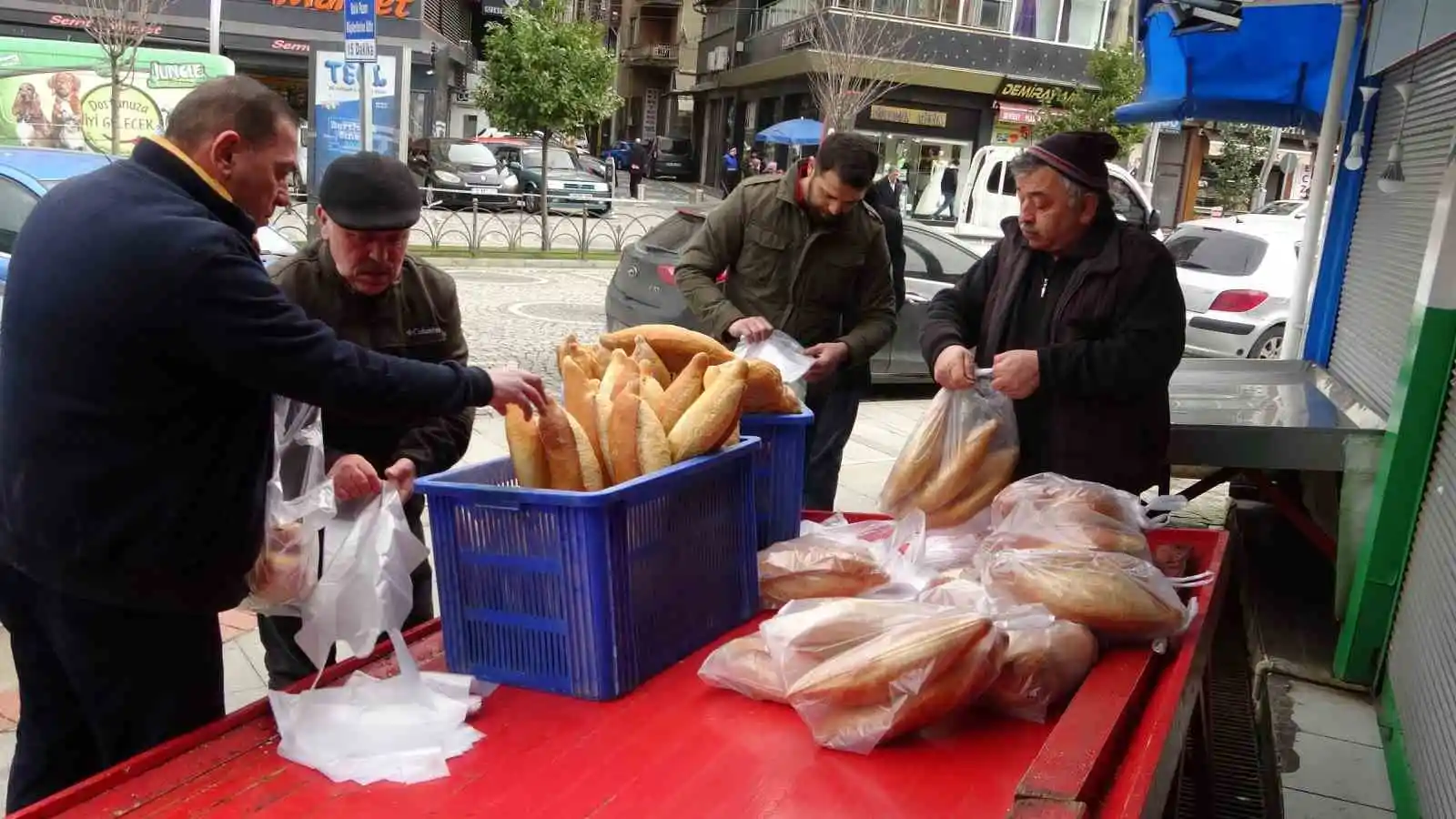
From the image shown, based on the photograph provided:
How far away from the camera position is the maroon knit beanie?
2.81 meters

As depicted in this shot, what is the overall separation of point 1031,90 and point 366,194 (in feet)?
97.0

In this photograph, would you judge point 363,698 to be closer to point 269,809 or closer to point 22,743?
point 269,809

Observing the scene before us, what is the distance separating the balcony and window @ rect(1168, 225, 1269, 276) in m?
43.4

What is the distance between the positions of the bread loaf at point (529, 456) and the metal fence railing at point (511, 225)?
1041 centimetres

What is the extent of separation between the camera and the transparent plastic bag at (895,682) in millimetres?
1668

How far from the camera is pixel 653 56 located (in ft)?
172

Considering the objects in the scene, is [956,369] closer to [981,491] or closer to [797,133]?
[981,491]

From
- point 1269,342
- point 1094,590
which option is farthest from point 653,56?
point 1094,590

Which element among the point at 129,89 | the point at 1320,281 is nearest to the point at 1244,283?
the point at 1320,281

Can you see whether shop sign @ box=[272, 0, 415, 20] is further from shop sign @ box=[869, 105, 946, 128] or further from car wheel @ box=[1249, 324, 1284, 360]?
car wheel @ box=[1249, 324, 1284, 360]

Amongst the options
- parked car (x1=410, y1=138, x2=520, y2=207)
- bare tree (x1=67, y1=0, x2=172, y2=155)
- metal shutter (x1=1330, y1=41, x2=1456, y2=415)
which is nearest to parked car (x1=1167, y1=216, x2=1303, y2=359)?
metal shutter (x1=1330, y1=41, x2=1456, y2=415)

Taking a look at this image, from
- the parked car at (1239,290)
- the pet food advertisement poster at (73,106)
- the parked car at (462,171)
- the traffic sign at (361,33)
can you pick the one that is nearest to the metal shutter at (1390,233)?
the parked car at (1239,290)

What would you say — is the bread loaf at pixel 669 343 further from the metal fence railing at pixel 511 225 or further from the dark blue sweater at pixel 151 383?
the metal fence railing at pixel 511 225

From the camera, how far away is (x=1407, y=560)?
352 centimetres
